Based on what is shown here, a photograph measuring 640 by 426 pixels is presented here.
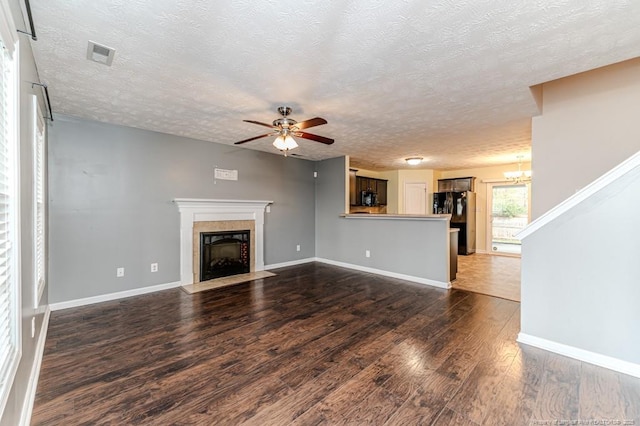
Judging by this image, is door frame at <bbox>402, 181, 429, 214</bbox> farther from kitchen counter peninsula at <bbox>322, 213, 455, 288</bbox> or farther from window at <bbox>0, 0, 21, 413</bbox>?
window at <bbox>0, 0, 21, 413</bbox>

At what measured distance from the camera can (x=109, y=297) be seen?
12.3 ft

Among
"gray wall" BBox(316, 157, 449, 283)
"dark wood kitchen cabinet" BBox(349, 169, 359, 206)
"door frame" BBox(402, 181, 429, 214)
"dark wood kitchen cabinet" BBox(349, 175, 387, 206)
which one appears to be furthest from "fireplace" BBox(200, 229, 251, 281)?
"door frame" BBox(402, 181, 429, 214)

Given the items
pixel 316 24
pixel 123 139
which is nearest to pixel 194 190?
Answer: pixel 123 139

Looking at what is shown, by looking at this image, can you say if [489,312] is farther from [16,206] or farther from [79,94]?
[79,94]

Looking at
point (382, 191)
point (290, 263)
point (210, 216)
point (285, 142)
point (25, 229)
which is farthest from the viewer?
point (382, 191)

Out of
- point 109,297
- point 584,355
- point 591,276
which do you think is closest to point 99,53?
point 109,297

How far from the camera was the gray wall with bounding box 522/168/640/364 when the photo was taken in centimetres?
210

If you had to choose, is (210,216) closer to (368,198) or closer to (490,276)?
(368,198)

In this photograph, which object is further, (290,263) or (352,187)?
(352,187)

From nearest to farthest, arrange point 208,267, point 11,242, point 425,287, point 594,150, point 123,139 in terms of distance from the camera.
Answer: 1. point 11,242
2. point 594,150
3. point 123,139
4. point 425,287
5. point 208,267

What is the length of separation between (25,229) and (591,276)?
13.5 ft

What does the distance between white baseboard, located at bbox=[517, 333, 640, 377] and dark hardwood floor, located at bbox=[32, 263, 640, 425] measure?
0.08 m

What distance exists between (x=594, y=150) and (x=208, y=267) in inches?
211

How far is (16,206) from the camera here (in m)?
1.53
